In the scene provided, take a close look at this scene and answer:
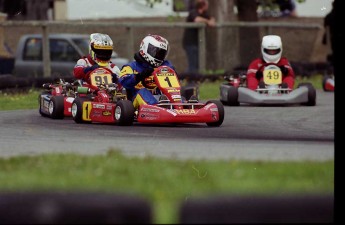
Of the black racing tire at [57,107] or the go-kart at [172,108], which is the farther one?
the black racing tire at [57,107]

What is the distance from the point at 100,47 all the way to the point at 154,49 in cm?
72

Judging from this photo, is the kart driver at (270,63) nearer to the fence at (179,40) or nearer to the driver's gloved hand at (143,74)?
the fence at (179,40)

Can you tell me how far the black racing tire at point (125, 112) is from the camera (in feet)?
29.8

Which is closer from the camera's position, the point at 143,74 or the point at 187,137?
the point at 187,137

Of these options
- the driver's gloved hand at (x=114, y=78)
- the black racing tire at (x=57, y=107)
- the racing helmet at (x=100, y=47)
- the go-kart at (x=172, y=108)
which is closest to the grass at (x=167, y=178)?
the racing helmet at (x=100, y=47)

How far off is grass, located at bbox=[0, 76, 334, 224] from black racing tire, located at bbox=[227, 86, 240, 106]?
775 cm

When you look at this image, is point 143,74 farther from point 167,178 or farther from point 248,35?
point 248,35

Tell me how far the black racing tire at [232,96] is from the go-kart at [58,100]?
2.65 meters

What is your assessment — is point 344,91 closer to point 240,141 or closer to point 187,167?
point 187,167

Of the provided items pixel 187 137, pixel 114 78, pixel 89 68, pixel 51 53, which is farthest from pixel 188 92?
pixel 51 53

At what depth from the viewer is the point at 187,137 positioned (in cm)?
785

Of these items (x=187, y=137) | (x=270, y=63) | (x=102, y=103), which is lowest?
(x=187, y=137)

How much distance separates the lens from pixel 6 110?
1143 centimetres

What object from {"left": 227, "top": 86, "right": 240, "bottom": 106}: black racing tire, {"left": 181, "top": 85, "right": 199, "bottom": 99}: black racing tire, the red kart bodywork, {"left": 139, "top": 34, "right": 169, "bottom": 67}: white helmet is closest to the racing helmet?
{"left": 139, "top": 34, "right": 169, "bottom": 67}: white helmet
